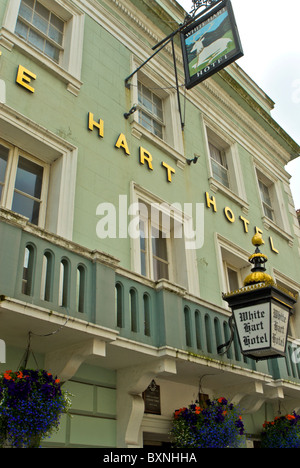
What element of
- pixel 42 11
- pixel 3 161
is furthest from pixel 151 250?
pixel 42 11

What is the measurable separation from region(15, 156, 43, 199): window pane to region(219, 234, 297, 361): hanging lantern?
11.1ft

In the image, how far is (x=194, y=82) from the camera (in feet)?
31.1

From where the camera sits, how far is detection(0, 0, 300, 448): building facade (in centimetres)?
574

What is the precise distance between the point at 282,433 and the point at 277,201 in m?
7.64

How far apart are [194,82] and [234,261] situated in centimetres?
420

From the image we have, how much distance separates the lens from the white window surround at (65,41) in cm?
768

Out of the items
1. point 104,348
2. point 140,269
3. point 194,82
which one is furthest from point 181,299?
point 194,82

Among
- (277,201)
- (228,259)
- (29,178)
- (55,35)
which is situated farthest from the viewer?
(277,201)

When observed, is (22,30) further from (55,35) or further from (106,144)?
(106,144)

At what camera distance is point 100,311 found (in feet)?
19.1

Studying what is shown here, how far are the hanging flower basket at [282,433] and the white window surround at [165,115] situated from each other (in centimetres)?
556

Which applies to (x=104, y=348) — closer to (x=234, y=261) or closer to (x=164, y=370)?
(x=164, y=370)

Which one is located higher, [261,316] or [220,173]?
[220,173]

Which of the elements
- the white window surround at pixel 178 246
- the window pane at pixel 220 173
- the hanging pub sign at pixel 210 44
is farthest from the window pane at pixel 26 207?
the window pane at pixel 220 173
